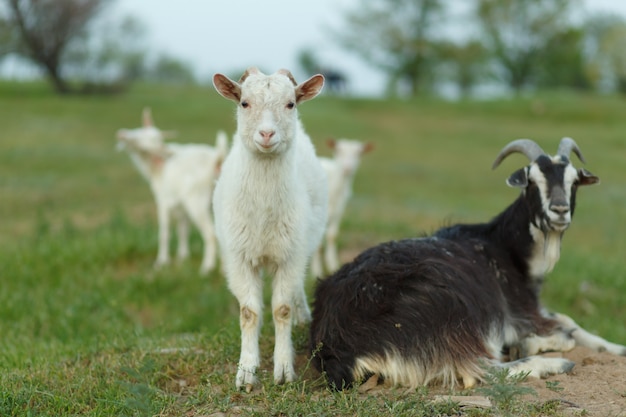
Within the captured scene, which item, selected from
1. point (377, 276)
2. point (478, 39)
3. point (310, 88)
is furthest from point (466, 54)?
point (377, 276)

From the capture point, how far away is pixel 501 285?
571 cm

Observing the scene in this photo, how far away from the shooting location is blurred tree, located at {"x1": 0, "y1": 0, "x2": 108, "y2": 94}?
33.1 metres

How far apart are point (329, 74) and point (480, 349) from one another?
44062mm

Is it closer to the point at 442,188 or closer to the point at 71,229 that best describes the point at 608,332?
the point at 71,229

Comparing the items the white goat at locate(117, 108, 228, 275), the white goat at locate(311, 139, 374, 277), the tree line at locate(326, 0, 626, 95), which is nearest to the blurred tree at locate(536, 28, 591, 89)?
the tree line at locate(326, 0, 626, 95)

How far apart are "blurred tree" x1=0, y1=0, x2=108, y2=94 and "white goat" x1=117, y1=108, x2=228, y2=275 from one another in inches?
965

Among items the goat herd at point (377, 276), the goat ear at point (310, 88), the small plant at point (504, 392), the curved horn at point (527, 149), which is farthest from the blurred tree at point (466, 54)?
the small plant at point (504, 392)

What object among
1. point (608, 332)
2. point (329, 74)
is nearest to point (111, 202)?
point (608, 332)

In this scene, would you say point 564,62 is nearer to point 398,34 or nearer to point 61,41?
point 398,34

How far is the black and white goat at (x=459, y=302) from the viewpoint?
15.5 feet

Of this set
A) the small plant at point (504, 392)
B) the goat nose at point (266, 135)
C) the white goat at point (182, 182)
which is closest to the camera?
the small plant at point (504, 392)

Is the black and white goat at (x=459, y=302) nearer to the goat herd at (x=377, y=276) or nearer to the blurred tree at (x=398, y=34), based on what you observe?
the goat herd at (x=377, y=276)

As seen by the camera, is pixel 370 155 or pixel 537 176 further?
pixel 370 155

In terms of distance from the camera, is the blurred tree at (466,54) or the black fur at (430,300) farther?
the blurred tree at (466,54)
